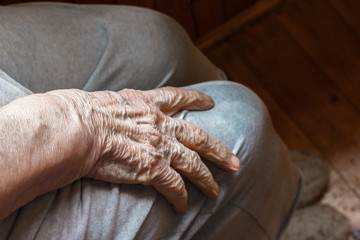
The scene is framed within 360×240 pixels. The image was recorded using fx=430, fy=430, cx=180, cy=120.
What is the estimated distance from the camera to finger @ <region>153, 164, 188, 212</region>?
70 centimetres

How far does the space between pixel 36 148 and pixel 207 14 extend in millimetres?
1068

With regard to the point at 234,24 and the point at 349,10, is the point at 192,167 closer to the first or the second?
the point at 234,24

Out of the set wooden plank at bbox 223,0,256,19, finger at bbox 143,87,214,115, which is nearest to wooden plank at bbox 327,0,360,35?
wooden plank at bbox 223,0,256,19

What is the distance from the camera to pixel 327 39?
61.7 inches

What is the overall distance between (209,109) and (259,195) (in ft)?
0.67

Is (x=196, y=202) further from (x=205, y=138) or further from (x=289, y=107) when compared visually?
(x=289, y=107)

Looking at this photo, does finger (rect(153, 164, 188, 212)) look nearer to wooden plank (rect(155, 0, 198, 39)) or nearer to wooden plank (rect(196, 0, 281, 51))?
wooden plank (rect(155, 0, 198, 39))

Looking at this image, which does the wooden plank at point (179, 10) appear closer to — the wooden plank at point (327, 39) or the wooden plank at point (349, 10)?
the wooden plank at point (327, 39)

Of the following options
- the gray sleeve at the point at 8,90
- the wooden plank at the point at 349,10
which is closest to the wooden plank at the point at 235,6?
the wooden plank at the point at 349,10

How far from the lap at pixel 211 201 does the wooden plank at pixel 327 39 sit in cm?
65

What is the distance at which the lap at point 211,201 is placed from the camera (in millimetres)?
643

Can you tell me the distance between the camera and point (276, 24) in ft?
5.30

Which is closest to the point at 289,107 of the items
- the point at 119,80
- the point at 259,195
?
the point at 259,195

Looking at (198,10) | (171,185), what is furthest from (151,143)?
(198,10)
